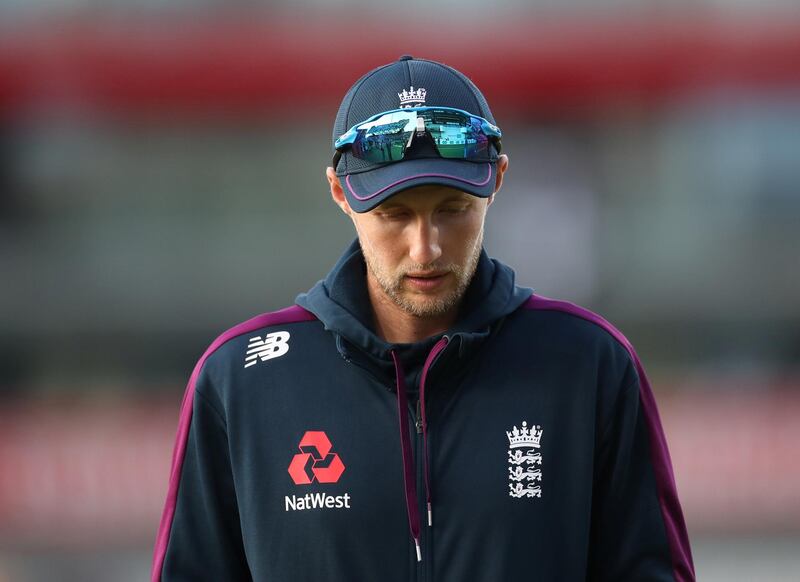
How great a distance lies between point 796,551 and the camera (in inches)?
226

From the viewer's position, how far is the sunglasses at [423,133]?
1.60m

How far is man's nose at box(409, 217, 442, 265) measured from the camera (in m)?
1.57

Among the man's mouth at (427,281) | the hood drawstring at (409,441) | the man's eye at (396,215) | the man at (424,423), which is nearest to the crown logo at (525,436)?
the man at (424,423)

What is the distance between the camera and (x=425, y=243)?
1574 millimetres

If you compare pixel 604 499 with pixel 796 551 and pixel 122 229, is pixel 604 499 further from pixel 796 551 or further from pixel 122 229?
pixel 122 229

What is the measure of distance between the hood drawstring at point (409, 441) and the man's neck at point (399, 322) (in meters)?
0.08

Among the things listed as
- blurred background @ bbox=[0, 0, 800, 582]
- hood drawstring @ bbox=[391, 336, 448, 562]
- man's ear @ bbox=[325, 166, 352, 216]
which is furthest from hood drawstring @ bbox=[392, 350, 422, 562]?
blurred background @ bbox=[0, 0, 800, 582]

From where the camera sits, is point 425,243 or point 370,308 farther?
point 370,308

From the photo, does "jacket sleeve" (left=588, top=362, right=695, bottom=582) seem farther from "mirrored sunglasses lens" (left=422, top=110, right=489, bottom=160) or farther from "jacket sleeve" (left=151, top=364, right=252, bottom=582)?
"jacket sleeve" (left=151, top=364, right=252, bottom=582)

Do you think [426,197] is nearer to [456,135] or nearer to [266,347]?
[456,135]

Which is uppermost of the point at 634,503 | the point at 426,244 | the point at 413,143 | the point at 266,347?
the point at 413,143

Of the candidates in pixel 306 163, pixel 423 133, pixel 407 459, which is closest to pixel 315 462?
pixel 407 459

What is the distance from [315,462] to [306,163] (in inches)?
206

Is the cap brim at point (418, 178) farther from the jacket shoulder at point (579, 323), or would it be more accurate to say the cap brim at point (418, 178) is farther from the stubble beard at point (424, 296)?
the jacket shoulder at point (579, 323)
